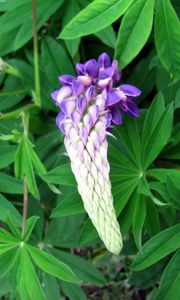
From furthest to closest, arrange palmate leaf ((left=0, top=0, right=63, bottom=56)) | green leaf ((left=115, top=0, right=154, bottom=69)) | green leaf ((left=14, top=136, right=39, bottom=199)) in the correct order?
palmate leaf ((left=0, top=0, right=63, bottom=56))
green leaf ((left=14, top=136, right=39, bottom=199))
green leaf ((left=115, top=0, right=154, bottom=69))

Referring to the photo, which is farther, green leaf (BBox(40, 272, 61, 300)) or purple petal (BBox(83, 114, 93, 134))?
green leaf (BBox(40, 272, 61, 300))

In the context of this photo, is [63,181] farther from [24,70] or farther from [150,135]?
[24,70]

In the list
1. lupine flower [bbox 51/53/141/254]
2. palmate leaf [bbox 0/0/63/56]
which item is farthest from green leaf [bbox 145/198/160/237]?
palmate leaf [bbox 0/0/63/56]

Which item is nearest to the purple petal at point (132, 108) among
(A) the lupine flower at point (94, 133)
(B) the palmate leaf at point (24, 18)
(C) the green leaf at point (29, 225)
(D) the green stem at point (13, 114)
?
Result: (A) the lupine flower at point (94, 133)

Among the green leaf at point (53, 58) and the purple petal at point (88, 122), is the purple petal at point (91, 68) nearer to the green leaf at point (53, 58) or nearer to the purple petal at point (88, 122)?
the purple petal at point (88, 122)

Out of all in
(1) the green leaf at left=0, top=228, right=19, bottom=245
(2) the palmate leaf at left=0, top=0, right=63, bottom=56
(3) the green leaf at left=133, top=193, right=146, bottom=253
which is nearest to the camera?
(3) the green leaf at left=133, top=193, right=146, bottom=253

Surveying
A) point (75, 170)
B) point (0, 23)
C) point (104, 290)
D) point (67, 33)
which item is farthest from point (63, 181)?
point (104, 290)

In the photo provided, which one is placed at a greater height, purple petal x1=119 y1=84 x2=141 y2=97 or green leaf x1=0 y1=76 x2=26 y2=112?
purple petal x1=119 y1=84 x2=141 y2=97

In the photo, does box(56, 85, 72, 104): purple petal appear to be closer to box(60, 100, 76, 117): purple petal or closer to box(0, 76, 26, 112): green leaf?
box(60, 100, 76, 117): purple petal
